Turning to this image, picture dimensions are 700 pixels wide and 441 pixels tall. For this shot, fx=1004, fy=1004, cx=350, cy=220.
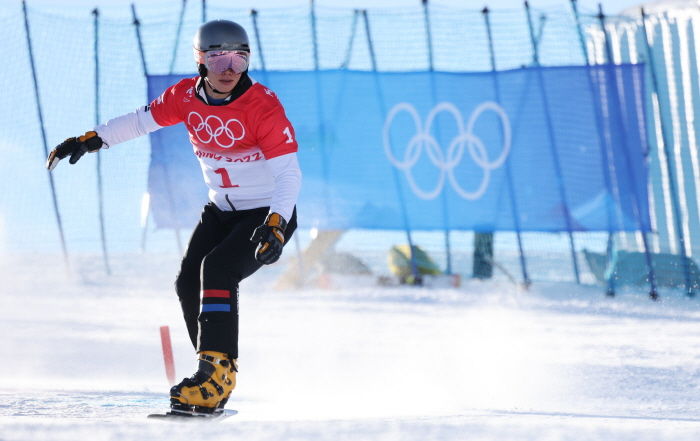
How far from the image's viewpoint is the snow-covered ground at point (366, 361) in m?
3.82

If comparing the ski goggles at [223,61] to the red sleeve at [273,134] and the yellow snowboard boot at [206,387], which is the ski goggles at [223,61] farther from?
the yellow snowboard boot at [206,387]

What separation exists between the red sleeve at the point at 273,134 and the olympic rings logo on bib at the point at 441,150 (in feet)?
22.5

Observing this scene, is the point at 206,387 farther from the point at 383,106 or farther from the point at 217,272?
the point at 383,106

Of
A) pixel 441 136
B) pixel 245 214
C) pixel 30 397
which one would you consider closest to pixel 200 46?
pixel 245 214

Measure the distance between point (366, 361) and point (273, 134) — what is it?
2.96 meters

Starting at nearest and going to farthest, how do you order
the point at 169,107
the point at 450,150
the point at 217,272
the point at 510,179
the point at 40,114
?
the point at 217,272, the point at 169,107, the point at 510,179, the point at 450,150, the point at 40,114

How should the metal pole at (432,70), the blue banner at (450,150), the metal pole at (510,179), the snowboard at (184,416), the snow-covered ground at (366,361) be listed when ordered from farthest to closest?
the metal pole at (432,70)
the metal pole at (510,179)
the blue banner at (450,150)
the snowboard at (184,416)
the snow-covered ground at (366,361)

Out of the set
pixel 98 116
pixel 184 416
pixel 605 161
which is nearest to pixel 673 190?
pixel 605 161

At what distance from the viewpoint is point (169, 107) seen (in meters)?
4.88

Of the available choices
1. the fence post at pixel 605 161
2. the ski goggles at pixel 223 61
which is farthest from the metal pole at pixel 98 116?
the ski goggles at pixel 223 61

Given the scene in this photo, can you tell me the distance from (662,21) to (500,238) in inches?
125

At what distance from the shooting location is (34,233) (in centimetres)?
1195

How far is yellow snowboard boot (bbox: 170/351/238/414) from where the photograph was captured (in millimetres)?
4230

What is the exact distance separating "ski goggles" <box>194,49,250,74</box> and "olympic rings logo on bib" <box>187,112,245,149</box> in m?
0.22
